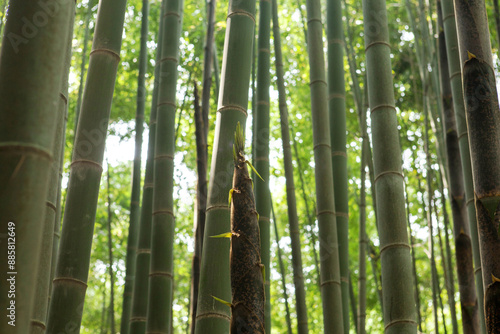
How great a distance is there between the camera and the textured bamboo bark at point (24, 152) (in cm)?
89

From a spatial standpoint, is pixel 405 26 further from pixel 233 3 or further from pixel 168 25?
pixel 233 3

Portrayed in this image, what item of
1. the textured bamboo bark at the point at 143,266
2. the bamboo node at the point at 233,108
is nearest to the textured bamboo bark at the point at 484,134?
the bamboo node at the point at 233,108

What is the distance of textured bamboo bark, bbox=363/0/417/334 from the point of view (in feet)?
6.06

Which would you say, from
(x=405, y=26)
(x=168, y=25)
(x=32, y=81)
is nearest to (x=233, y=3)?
(x=168, y=25)

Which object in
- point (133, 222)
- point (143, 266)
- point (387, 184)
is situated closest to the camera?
point (387, 184)

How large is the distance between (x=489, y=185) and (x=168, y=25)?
74.1 inches

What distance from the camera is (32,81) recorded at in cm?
94

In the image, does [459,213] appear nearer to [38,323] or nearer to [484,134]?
[484,134]

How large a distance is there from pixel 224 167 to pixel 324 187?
946 millimetres

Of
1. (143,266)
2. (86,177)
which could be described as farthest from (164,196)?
(86,177)

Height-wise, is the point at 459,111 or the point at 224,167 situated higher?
the point at 459,111

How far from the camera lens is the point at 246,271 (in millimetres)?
1081

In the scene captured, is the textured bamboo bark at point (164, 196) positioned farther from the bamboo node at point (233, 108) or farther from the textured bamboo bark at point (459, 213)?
the textured bamboo bark at point (459, 213)

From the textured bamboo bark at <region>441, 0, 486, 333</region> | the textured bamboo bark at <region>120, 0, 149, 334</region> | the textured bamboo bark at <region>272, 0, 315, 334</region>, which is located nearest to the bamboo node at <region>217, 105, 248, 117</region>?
the textured bamboo bark at <region>441, 0, 486, 333</region>
